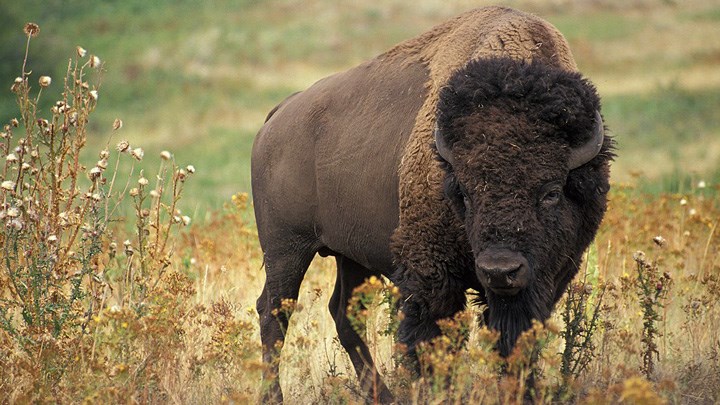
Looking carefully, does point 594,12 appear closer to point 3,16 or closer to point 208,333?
point 3,16

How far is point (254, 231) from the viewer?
9.51 metres

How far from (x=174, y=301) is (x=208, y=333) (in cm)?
168

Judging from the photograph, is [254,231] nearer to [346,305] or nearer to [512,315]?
[346,305]

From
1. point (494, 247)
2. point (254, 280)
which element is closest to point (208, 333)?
point (254, 280)

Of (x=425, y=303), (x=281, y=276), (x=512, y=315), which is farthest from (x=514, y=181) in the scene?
(x=281, y=276)

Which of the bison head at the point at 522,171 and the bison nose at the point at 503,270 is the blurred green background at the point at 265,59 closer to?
the bison head at the point at 522,171

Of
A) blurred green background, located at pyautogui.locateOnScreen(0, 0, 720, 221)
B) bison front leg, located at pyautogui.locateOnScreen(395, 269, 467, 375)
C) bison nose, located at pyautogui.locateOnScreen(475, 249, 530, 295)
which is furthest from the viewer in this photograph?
blurred green background, located at pyautogui.locateOnScreen(0, 0, 720, 221)

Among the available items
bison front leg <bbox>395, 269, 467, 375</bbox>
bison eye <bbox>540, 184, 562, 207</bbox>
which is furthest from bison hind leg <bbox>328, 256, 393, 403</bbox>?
bison eye <bbox>540, 184, 562, 207</bbox>

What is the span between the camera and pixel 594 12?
45.6m

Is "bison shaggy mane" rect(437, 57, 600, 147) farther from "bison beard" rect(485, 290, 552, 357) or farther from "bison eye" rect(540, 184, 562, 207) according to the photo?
"bison beard" rect(485, 290, 552, 357)

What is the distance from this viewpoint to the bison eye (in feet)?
Answer: 16.2

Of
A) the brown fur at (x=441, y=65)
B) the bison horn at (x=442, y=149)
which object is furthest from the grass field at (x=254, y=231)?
the bison horn at (x=442, y=149)

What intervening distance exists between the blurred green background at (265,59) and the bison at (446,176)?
55.3 ft

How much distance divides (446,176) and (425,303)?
72 cm
